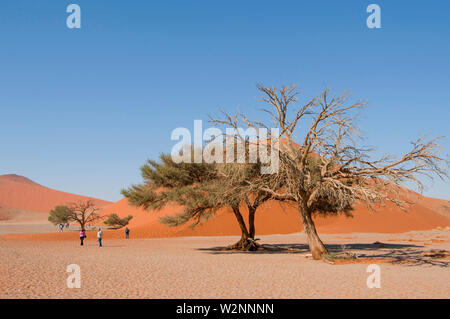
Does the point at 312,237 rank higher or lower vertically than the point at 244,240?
higher

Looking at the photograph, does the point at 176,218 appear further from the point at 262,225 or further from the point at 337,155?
the point at 262,225

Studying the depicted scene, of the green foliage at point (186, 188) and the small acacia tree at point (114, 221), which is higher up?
the green foliage at point (186, 188)

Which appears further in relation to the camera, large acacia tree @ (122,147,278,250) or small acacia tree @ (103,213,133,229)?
small acacia tree @ (103,213,133,229)

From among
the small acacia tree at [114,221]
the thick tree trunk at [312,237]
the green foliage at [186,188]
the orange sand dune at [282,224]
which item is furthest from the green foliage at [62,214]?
the thick tree trunk at [312,237]

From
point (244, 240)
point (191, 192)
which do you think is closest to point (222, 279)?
point (191, 192)

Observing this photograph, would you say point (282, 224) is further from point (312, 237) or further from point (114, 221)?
point (312, 237)

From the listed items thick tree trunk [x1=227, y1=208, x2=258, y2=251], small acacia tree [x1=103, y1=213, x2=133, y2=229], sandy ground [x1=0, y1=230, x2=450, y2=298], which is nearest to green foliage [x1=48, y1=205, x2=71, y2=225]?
small acacia tree [x1=103, y1=213, x2=133, y2=229]

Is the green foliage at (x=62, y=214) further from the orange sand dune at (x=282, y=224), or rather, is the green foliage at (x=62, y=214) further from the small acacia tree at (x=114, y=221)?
the orange sand dune at (x=282, y=224)

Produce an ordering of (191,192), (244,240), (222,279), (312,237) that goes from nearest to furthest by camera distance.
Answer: (222,279) → (312,237) → (191,192) → (244,240)

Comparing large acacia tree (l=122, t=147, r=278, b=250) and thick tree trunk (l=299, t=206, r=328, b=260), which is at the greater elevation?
large acacia tree (l=122, t=147, r=278, b=250)

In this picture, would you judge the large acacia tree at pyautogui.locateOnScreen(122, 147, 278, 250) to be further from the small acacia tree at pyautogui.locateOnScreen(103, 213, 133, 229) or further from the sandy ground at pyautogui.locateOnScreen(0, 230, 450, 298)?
the small acacia tree at pyautogui.locateOnScreen(103, 213, 133, 229)

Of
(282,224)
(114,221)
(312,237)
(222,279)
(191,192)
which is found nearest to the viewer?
(222,279)

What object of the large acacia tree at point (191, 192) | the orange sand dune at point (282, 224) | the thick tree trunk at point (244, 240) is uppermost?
the large acacia tree at point (191, 192)
